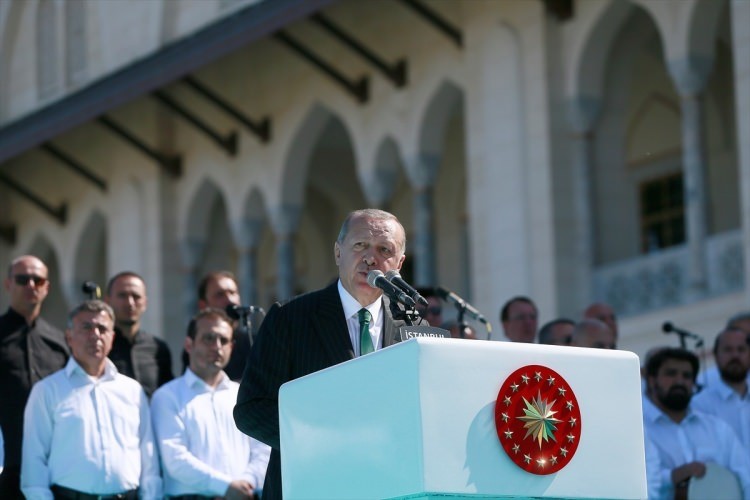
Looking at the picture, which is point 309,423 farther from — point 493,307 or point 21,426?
point 493,307

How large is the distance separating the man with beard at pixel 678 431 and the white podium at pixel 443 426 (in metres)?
3.91

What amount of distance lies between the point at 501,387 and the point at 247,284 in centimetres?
1616

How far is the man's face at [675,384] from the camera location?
7637mm

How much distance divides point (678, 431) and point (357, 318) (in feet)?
12.6

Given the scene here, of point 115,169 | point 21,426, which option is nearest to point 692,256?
point 21,426

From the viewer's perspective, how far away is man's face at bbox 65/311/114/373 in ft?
20.7

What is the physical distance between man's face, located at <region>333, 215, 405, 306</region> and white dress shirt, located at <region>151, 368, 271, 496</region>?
2.58 meters

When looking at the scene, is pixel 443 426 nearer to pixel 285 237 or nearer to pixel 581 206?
pixel 581 206

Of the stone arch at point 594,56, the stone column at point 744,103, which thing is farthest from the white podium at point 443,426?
the stone arch at point 594,56

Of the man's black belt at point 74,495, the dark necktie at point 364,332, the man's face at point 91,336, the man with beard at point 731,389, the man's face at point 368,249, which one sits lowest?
the man's black belt at point 74,495

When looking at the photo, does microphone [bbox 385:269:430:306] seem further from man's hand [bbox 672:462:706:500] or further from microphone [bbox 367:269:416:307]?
man's hand [bbox 672:462:706:500]

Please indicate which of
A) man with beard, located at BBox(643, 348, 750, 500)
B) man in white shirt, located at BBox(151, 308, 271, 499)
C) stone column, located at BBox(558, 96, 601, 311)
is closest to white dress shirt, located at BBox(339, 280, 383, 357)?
man in white shirt, located at BBox(151, 308, 271, 499)

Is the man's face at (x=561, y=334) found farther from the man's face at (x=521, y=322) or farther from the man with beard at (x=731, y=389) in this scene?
the man with beard at (x=731, y=389)

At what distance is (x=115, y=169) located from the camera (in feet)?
68.9
